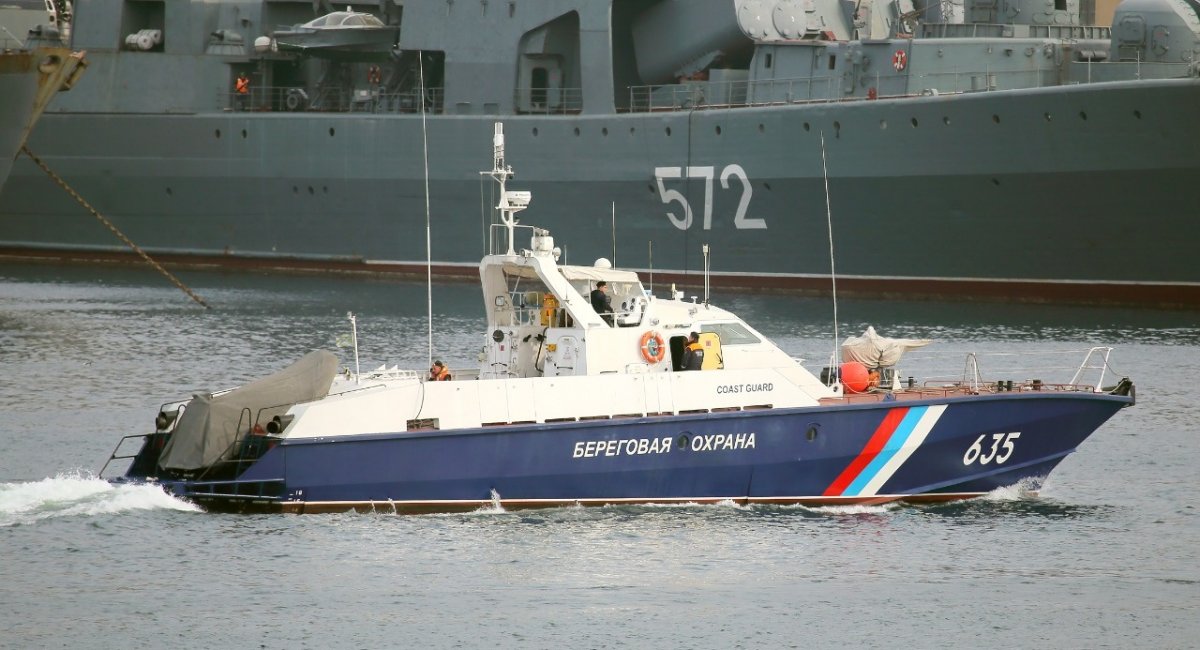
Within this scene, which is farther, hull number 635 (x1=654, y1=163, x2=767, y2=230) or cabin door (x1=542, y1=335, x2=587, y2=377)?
hull number 635 (x1=654, y1=163, x2=767, y2=230)

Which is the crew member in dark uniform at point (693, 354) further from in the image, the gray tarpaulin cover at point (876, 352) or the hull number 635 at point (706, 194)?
the hull number 635 at point (706, 194)

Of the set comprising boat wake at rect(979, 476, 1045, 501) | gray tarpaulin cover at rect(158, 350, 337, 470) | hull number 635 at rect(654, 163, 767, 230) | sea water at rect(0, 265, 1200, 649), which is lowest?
sea water at rect(0, 265, 1200, 649)

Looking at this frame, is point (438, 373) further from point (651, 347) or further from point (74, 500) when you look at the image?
point (74, 500)

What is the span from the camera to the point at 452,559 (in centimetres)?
1736

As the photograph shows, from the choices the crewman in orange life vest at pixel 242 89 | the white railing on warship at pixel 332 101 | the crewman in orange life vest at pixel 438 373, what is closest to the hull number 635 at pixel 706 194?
the white railing on warship at pixel 332 101

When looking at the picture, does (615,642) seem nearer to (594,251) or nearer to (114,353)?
(114,353)

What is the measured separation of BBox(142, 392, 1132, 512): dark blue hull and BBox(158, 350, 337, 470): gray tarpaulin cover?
1.03 ft

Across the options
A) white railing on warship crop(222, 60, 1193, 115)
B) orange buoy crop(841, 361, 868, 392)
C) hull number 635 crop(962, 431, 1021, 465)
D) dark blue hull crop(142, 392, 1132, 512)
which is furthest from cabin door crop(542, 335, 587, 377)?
white railing on warship crop(222, 60, 1193, 115)

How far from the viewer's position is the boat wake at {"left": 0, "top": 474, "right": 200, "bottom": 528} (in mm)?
18344

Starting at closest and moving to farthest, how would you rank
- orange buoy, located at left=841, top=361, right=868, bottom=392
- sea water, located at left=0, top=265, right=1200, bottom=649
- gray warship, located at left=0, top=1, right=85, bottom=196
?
1. sea water, located at left=0, top=265, right=1200, bottom=649
2. orange buoy, located at left=841, top=361, right=868, bottom=392
3. gray warship, located at left=0, top=1, right=85, bottom=196

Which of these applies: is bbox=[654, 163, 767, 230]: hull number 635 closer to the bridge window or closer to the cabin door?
the bridge window

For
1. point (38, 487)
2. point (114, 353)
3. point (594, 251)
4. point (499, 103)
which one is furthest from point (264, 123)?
point (38, 487)

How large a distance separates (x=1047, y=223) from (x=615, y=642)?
2583 centimetres

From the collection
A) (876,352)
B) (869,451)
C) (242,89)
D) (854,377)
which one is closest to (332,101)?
(242,89)
